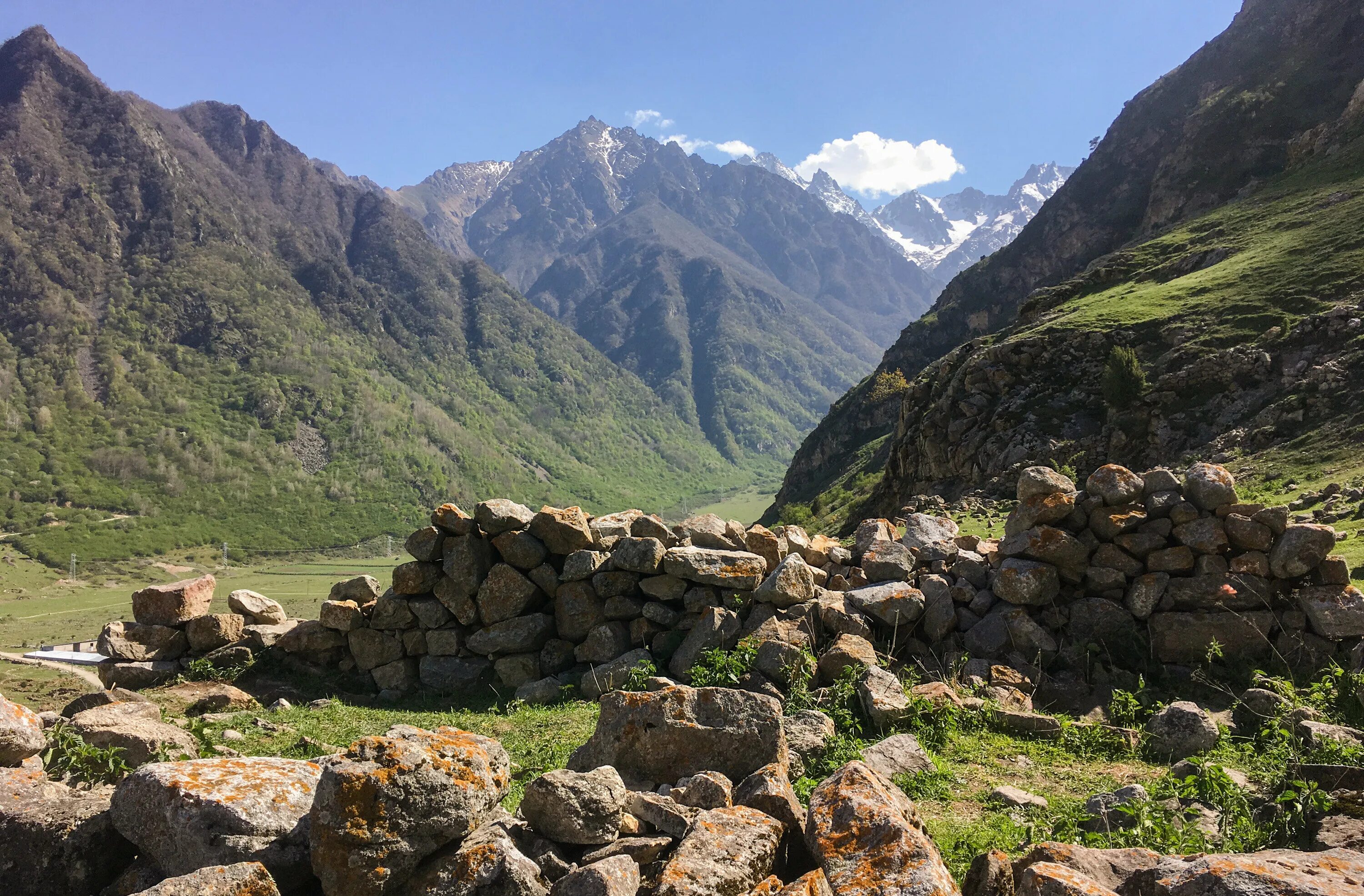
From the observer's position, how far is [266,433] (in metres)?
173

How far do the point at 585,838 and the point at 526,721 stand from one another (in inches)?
255

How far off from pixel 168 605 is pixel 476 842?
1221cm

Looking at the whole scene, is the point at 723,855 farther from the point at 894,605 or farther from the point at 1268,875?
the point at 894,605

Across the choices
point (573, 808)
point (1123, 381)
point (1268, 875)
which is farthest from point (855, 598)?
point (1123, 381)

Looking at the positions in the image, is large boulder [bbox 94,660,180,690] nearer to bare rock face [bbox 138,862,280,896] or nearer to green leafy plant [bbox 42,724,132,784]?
green leafy plant [bbox 42,724,132,784]

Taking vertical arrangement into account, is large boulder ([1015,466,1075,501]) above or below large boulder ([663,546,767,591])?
above

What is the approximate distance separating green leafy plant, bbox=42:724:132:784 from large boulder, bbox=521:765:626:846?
4195mm

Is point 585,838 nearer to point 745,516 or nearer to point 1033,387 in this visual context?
point 1033,387

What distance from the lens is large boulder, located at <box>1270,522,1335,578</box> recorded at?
10.1 metres

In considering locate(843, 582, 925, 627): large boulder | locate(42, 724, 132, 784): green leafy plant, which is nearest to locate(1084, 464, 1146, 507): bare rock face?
locate(843, 582, 925, 627): large boulder

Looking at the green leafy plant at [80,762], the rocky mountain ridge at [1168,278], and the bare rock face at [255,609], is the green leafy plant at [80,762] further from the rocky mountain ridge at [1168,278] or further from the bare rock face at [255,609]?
the rocky mountain ridge at [1168,278]

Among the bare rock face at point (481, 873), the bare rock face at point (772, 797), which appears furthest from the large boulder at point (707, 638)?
the bare rock face at point (481, 873)

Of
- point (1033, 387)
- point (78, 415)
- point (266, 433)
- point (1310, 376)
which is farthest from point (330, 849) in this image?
point (78, 415)

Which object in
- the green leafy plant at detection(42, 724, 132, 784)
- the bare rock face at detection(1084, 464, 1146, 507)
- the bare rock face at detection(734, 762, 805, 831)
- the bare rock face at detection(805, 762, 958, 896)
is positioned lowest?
the bare rock face at detection(734, 762, 805, 831)
